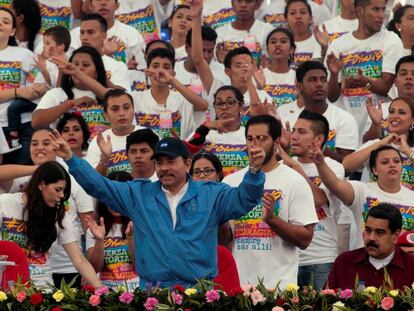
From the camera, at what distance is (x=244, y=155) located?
13930 millimetres

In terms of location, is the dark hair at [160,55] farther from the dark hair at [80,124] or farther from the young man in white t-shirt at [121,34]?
the dark hair at [80,124]

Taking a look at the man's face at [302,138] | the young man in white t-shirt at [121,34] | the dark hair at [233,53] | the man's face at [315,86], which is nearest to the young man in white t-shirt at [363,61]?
the man's face at [315,86]

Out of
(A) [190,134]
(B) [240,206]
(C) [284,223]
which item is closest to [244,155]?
(A) [190,134]

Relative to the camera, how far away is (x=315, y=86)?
14.6 meters

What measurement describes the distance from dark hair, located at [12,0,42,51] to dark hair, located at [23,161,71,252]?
4.91 meters

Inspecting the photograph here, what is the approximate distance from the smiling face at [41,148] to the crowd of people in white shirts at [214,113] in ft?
0.04

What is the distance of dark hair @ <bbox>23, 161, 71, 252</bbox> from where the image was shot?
1188 cm

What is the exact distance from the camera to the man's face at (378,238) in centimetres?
1138

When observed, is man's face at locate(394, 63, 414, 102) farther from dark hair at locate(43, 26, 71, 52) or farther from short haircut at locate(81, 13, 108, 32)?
dark hair at locate(43, 26, 71, 52)

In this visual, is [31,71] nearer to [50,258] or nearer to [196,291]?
[50,258]

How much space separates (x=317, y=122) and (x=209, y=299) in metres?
4.57

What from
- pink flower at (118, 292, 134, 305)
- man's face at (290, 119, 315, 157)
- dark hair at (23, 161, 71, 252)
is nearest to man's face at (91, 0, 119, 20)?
man's face at (290, 119, 315, 157)


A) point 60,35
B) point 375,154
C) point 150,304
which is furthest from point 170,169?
point 60,35

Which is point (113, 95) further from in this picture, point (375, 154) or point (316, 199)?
point (375, 154)
